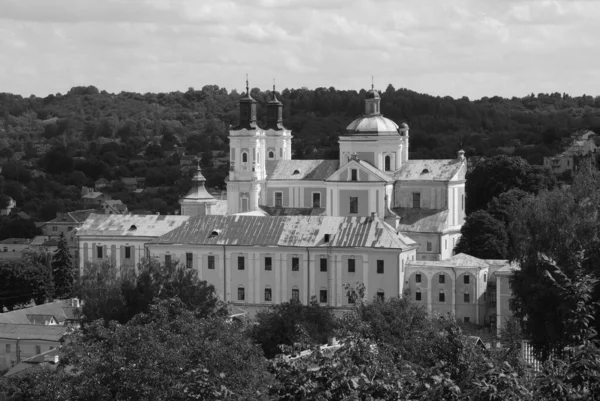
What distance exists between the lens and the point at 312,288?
60.7 metres

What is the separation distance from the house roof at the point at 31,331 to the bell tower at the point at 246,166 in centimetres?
1717

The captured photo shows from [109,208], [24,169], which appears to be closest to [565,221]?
[109,208]

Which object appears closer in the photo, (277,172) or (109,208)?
(277,172)

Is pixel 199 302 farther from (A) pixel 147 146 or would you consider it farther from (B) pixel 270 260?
(A) pixel 147 146

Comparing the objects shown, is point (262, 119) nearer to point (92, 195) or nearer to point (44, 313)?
point (92, 195)

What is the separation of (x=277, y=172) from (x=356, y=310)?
28.9m

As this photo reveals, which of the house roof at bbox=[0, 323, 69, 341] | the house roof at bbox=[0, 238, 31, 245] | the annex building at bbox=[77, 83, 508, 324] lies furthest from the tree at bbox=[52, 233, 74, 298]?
the house roof at bbox=[0, 238, 31, 245]

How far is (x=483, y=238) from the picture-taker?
67375mm

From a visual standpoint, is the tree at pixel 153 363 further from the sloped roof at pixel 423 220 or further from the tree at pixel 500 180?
the tree at pixel 500 180

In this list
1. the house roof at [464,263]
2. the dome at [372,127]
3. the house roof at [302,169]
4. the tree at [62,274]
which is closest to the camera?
the house roof at [464,263]

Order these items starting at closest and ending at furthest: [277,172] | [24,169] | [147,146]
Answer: [277,172] → [24,169] → [147,146]

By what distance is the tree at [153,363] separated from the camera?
31.0 meters

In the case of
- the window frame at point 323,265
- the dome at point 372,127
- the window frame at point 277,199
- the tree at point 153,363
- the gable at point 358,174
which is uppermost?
the dome at point 372,127

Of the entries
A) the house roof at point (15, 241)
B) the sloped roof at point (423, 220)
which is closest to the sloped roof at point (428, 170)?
the sloped roof at point (423, 220)
